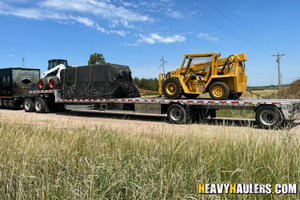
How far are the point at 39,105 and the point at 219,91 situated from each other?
39.8 feet

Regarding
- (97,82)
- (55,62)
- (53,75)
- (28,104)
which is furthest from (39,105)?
(97,82)

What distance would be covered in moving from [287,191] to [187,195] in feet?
3.87

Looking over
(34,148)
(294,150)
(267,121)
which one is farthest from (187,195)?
(267,121)

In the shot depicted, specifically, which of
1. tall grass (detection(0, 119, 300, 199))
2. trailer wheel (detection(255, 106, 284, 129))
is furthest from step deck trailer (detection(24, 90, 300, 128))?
tall grass (detection(0, 119, 300, 199))

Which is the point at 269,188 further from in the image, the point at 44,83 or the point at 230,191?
the point at 44,83

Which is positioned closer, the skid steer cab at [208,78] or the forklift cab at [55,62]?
the skid steer cab at [208,78]

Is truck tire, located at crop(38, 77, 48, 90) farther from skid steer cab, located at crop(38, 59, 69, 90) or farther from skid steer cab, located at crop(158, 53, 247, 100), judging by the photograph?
skid steer cab, located at crop(158, 53, 247, 100)

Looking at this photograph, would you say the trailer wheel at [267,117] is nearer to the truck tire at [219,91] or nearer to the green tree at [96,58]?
the truck tire at [219,91]

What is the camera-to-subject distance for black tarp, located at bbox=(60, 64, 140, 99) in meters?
14.0

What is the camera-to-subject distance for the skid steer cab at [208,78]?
11672 mm

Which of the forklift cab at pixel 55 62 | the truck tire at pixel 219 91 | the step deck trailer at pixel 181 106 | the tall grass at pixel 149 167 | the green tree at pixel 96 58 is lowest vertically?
the tall grass at pixel 149 167

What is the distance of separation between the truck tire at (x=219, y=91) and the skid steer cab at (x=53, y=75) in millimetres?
10175

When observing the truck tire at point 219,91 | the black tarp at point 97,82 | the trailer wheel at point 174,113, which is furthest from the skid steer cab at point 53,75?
the truck tire at point 219,91

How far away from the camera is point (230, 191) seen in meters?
2.92
